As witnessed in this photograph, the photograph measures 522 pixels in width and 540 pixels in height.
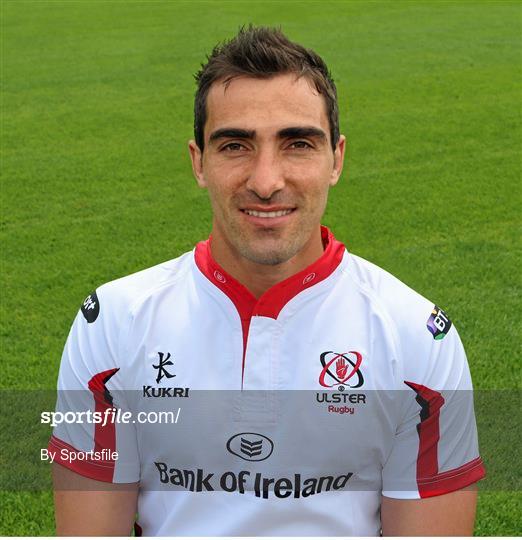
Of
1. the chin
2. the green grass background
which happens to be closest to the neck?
the chin

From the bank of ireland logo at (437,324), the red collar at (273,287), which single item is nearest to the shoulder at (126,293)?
the red collar at (273,287)

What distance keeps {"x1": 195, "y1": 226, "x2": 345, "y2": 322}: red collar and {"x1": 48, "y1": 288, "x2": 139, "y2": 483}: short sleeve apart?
12.3 inches

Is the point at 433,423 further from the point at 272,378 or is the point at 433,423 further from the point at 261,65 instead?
the point at 261,65

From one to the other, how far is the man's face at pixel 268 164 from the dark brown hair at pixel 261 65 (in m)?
0.03

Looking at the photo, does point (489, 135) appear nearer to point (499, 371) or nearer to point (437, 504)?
point (499, 371)

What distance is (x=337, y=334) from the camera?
2402 mm

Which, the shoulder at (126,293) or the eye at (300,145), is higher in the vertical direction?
the eye at (300,145)

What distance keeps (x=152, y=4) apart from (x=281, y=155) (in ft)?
69.0

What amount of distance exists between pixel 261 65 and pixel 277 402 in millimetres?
955

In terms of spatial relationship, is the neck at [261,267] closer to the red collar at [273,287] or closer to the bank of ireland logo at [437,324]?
the red collar at [273,287]

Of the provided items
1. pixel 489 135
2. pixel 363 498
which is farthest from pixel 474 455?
pixel 489 135

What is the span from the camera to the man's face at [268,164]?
2244 mm

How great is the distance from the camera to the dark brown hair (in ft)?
7.55

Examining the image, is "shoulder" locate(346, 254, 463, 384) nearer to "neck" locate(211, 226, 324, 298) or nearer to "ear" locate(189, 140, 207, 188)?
"neck" locate(211, 226, 324, 298)
